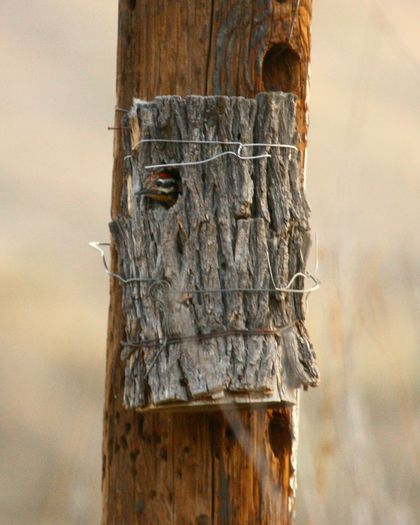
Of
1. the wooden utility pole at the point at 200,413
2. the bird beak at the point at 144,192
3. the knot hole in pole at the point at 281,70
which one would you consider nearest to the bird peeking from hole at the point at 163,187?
the bird beak at the point at 144,192

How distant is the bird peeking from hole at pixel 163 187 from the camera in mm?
4070

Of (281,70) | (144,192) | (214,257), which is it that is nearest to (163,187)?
(144,192)

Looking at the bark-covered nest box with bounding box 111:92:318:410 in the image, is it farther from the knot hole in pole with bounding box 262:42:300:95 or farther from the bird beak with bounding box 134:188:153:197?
the knot hole in pole with bounding box 262:42:300:95

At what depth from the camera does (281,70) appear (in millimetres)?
4445

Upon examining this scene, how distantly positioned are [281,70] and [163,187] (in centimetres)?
72

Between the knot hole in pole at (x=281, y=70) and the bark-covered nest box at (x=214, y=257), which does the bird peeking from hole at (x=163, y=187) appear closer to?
the bark-covered nest box at (x=214, y=257)

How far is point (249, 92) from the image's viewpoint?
4.25 metres

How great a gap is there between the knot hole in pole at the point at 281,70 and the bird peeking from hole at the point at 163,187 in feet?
1.81

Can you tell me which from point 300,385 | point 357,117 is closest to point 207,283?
point 300,385

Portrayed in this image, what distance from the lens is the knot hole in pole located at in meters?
4.41

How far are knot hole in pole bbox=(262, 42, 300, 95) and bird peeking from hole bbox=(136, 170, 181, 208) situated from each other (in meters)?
0.55

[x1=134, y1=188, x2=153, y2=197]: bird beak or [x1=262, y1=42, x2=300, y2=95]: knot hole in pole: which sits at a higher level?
[x1=262, y1=42, x2=300, y2=95]: knot hole in pole

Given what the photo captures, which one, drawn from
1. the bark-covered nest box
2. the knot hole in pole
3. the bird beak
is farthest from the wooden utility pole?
the bird beak

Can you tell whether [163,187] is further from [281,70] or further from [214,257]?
[281,70]
